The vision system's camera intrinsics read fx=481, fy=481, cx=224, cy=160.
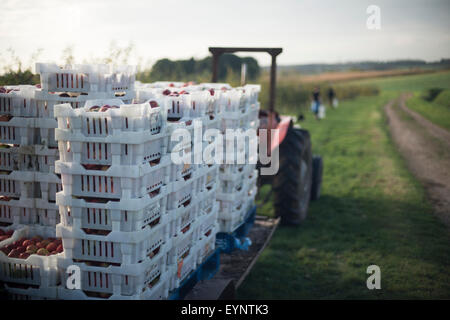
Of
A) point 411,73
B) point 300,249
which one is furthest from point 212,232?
point 411,73

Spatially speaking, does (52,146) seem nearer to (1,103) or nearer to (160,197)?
(1,103)

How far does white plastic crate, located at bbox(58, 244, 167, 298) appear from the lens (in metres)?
3.47

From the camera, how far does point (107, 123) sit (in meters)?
3.41

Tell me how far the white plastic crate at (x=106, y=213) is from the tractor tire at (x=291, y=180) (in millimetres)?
4119

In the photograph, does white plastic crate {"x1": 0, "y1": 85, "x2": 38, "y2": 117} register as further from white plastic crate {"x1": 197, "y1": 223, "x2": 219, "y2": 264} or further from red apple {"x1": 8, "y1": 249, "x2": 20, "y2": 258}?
white plastic crate {"x1": 197, "y1": 223, "x2": 219, "y2": 264}

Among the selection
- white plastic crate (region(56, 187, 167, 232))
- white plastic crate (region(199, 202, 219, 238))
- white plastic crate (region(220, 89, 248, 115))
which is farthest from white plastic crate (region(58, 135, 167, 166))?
white plastic crate (region(220, 89, 248, 115))

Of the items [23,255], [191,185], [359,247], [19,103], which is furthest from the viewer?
[359,247]

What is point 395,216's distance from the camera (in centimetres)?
855

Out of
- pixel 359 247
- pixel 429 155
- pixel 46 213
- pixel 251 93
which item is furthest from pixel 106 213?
pixel 429 155

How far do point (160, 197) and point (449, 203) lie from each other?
7327mm

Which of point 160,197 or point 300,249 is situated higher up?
point 160,197

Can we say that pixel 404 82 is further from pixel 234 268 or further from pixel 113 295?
pixel 113 295

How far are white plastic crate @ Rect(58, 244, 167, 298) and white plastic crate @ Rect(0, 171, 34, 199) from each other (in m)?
0.96

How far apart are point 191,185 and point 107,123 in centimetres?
129
